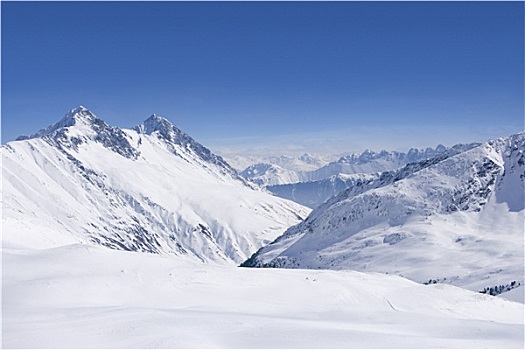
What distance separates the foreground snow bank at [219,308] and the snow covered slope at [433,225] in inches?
2746

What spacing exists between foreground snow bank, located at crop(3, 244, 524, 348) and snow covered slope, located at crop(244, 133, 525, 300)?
6974cm

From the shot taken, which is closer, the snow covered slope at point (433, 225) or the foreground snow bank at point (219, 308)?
the foreground snow bank at point (219, 308)

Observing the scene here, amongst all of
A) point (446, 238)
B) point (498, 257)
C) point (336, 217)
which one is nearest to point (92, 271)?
point (498, 257)

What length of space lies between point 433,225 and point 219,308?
12973 cm

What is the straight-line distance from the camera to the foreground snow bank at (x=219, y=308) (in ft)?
87.1

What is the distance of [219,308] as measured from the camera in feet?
121

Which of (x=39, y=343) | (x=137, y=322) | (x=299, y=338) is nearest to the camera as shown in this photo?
(x=39, y=343)

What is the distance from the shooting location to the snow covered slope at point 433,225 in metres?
124

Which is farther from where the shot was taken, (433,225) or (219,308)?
(433,225)

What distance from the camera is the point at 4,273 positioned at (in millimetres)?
43812

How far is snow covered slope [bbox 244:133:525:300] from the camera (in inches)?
4894

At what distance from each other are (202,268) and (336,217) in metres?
133

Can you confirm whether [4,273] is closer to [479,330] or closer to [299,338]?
[299,338]

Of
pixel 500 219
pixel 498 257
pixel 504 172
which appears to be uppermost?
pixel 504 172
